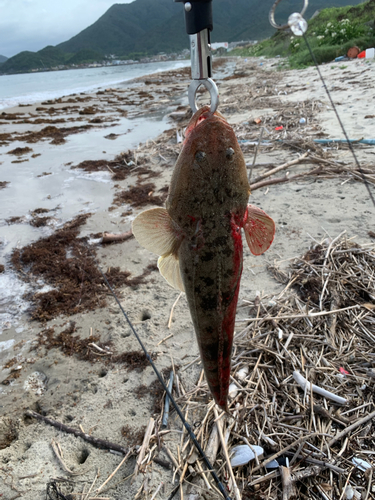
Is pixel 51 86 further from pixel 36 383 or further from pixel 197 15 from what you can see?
pixel 197 15

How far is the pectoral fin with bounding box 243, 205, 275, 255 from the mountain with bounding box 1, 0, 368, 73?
146 metres

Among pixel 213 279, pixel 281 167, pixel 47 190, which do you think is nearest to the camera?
pixel 213 279

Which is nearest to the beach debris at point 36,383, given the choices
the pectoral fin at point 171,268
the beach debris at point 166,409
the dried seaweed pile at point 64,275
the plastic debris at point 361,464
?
the dried seaweed pile at point 64,275

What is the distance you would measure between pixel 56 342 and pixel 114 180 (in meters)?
5.77

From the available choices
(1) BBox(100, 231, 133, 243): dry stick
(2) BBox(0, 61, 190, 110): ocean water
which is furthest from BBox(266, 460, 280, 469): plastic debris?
(2) BBox(0, 61, 190, 110): ocean water

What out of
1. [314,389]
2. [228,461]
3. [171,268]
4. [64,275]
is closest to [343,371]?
[314,389]

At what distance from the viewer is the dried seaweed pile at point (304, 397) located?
6.94ft

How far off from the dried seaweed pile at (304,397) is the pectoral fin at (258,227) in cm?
166

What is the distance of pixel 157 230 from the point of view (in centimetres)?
152

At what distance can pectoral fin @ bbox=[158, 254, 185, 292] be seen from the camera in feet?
5.39

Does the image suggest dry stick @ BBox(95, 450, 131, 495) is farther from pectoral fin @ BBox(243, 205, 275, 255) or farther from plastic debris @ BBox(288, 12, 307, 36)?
plastic debris @ BBox(288, 12, 307, 36)

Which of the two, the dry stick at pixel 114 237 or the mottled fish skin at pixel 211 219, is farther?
the dry stick at pixel 114 237

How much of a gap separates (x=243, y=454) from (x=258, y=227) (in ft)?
6.07

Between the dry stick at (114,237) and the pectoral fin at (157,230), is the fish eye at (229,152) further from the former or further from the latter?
the dry stick at (114,237)
